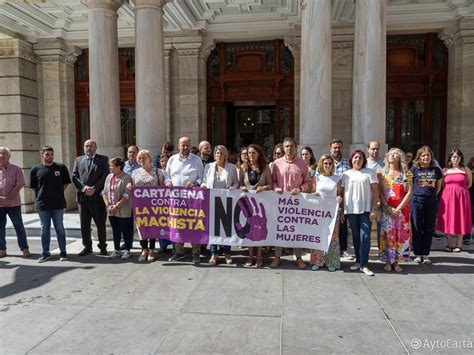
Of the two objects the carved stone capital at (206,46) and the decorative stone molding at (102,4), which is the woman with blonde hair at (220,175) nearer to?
the decorative stone molding at (102,4)

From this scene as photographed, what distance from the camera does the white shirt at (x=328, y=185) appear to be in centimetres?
550

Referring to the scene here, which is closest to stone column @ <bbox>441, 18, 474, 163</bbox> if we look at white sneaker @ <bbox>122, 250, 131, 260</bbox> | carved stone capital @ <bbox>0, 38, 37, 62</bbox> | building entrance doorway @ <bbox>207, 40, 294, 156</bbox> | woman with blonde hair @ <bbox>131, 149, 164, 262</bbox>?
building entrance doorway @ <bbox>207, 40, 294, 156</bbox>

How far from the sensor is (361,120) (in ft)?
24.2

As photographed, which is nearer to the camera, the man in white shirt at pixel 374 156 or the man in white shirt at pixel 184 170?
the man in white shirt at pixel 374 156

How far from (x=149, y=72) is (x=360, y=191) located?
510 cm

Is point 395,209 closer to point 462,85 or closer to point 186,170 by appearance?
point 186,170

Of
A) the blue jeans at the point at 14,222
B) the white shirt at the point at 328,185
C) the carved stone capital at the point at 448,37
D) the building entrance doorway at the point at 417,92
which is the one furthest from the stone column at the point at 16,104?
the carved stone capital at the point at 448,37

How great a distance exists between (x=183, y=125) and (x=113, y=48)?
405 cm

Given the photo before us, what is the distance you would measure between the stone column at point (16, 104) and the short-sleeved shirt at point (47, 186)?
20.8 feet

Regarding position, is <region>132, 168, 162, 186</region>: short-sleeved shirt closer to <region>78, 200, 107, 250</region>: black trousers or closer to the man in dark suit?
the man in dark suit

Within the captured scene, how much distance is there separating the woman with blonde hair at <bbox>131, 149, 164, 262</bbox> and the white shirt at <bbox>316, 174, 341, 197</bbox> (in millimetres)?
2574

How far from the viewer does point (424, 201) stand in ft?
19.1

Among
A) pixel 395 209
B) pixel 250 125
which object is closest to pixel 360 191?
pixel 395 209

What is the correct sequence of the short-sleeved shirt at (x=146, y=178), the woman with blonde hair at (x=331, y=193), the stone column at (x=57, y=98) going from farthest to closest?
the stone column at (x=57, y=98) < the short-sleeved shirt at (x=146, y=178) < the woman with blonde hair at (x=331, y=193)
